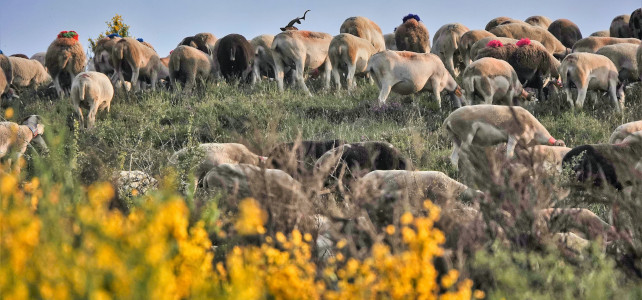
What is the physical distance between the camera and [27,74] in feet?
92.9

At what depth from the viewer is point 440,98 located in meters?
19.1

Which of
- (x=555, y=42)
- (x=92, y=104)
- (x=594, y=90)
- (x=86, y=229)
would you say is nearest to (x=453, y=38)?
(x=555, y=42)

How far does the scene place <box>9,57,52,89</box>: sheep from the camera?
27.7 meters

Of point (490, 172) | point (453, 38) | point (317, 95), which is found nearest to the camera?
point (490, 172)

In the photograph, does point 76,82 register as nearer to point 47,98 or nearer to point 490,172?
point 47,98

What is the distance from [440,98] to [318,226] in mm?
13445

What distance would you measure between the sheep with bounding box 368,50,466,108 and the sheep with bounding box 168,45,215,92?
5632 millimetres

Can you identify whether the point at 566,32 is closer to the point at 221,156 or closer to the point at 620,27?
the point at 620,27

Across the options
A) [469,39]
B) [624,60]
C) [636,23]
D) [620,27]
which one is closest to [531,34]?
[469,39]

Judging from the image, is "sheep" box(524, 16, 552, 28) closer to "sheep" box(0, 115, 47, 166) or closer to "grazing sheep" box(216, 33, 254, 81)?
"grazing sheep" box(216, 33, 254, 81)

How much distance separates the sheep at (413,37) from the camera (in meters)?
26.4

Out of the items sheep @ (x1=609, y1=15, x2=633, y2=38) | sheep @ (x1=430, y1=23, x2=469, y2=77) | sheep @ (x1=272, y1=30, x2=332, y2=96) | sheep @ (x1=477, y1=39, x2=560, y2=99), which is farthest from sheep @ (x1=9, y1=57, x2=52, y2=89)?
sheep @ (x1=609, y1=15, x2=633, y2=38)

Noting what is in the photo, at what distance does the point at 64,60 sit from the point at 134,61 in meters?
1.84

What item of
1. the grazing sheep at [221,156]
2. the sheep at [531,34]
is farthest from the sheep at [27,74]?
the grazing sheep at [221,156]
